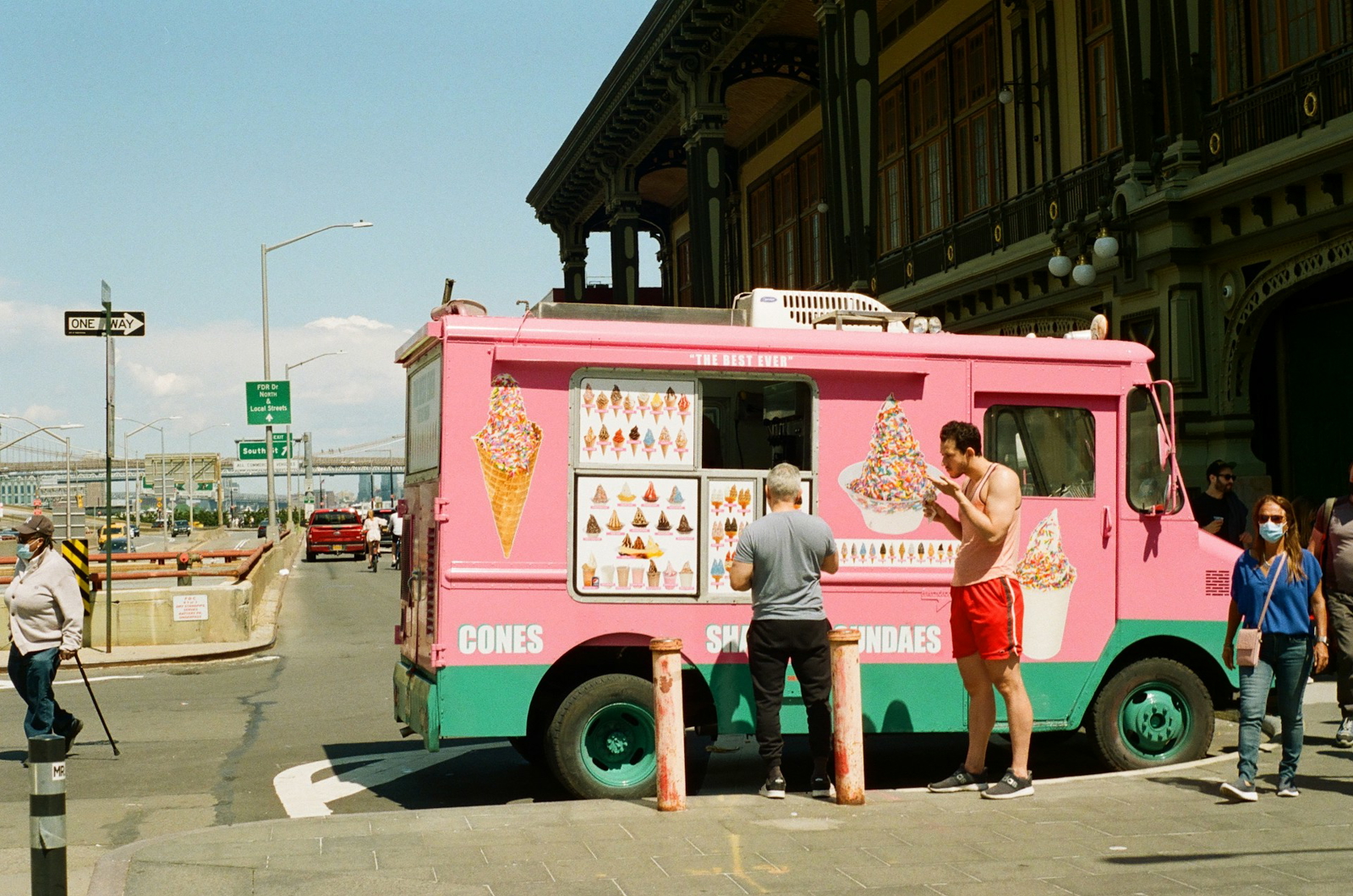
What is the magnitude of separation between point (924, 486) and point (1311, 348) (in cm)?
1088

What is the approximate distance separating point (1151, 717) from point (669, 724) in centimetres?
325

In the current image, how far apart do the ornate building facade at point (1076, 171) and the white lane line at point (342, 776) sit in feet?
34.3

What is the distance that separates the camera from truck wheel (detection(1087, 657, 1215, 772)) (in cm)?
921

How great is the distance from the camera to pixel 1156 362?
1886cm

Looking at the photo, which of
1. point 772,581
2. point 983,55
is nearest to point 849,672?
point 772,581

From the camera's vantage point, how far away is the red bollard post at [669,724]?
7.84 m

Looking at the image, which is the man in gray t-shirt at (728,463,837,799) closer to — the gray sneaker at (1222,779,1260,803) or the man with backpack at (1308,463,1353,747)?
the gray sneaker at (1222,779,1260,803)

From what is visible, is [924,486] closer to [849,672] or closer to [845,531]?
[845,531]

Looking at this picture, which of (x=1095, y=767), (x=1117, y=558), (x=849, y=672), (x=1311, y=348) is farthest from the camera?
(x=1311, y=348)

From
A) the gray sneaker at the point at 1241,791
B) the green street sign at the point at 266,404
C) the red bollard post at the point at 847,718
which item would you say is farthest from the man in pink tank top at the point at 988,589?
the green street sign at the point at 266,404

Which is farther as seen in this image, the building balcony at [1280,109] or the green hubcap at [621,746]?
the building balcony at [1280,109]

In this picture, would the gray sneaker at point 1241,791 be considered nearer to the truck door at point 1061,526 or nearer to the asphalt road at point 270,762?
the truck door at point 1061,526

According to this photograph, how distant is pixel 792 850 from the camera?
23.0 feet

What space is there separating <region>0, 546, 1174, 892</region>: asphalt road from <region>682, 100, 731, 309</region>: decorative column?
63.8ft
